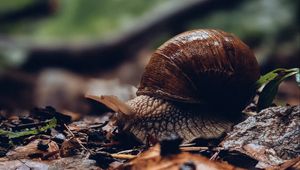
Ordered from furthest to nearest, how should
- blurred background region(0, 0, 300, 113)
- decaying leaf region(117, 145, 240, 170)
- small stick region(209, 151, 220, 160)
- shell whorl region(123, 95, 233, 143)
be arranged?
blurred background region(0, 0, 300, 113) → shell whorl region(123, 95, 233, 143) → small stick region(209, 151, 220, 160) → decaying leaf region(117, 145, 240, 170)

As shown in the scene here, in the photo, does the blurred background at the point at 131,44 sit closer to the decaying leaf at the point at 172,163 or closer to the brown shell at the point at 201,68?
the brown shell at the point at 201,68

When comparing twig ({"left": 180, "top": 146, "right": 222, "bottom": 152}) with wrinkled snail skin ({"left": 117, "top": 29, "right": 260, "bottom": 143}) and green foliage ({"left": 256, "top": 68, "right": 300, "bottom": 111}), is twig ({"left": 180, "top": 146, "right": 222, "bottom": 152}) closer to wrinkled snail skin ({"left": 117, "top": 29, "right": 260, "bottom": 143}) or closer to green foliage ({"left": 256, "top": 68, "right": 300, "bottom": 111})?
wrinkled snail skin ({"left": 117, "top": 29, "right": 260, "bottom": 143})

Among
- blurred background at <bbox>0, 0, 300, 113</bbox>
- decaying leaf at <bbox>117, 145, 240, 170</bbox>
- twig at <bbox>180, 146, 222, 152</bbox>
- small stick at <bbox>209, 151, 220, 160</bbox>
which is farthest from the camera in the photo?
blurred background at <bbox>0, 0, 300, 113</bbox>

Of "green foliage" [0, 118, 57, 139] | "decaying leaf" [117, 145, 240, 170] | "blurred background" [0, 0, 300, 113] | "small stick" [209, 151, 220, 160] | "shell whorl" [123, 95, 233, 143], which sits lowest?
"small stick" [209, 151, 220, 160]

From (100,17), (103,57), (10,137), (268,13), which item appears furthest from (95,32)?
(10,137)

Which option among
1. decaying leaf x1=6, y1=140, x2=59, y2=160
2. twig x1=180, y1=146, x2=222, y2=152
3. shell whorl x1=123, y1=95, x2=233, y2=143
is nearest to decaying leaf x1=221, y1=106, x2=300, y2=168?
twig x1=180, y1=146, x2=222, y2=152

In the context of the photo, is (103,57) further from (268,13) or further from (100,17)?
(268,13)
